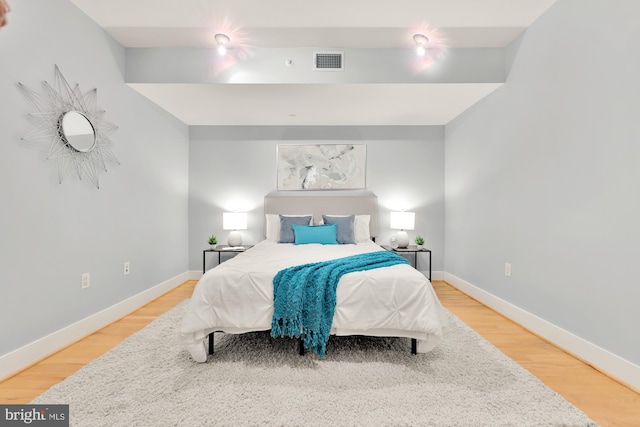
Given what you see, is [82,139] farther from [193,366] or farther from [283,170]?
[283,170]

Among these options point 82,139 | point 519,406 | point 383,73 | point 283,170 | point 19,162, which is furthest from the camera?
point 283,170

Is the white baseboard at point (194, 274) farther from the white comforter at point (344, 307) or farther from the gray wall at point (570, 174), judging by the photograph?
the gray wall at point (570, 174)

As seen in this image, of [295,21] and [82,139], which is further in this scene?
[295,21]

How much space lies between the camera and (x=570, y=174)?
2.31 meters

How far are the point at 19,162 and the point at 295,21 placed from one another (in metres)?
2.31

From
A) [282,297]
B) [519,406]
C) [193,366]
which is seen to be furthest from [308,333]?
[519,406]

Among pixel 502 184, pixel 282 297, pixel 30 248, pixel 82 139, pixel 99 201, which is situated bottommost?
pixel 282 297

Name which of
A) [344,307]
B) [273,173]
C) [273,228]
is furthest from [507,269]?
[273,173]

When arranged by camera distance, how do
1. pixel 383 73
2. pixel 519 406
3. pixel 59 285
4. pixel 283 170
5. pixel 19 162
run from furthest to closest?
pixel 283 170
pixel 383 73
pixel 59 285
pixel 19 162
pixel 519 406

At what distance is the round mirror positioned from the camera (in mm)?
2347

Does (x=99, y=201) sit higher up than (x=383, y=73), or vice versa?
(x=383, y=73)

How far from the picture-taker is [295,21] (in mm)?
2701

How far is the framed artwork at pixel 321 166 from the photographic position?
15.1ft

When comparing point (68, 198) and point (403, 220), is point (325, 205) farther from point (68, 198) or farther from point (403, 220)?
point (68, 198)
